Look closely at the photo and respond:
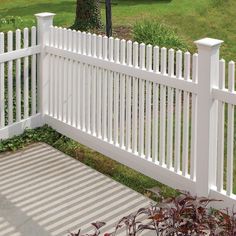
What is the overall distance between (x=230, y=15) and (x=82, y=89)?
32.1 ft

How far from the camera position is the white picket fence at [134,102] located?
18.2 feet

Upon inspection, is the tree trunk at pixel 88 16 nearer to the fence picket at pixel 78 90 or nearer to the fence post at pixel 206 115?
the fence picket at pixel 78 90

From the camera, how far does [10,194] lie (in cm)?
623

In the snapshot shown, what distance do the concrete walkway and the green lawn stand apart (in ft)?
21.0

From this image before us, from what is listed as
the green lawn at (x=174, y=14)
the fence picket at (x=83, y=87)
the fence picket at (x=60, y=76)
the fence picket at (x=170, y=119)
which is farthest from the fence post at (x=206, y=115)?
the green lawn at (x=174, y=14)

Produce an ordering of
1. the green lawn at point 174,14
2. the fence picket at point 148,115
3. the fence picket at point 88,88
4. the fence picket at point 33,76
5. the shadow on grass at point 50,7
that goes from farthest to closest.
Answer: the shadow on grass at point 50,7 → the green lawn at point 174,14 → the fence picket at point 33,76 → the fence picket at point 88,88 → the fence picket at point 148,115

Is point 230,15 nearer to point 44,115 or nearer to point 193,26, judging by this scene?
point 193,26

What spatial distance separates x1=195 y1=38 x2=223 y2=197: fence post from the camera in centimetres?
544

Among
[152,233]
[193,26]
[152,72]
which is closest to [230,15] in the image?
[193,26]

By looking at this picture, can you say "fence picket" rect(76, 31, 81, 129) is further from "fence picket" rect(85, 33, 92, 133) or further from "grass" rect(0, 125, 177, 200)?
"grass" rect(0, 125, 177, 200)

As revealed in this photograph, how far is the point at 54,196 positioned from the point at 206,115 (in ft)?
6.18

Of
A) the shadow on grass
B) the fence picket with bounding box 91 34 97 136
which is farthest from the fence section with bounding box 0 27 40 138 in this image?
the shadow on grass

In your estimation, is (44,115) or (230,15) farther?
(230,15)

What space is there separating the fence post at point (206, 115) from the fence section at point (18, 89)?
289 centimetres
